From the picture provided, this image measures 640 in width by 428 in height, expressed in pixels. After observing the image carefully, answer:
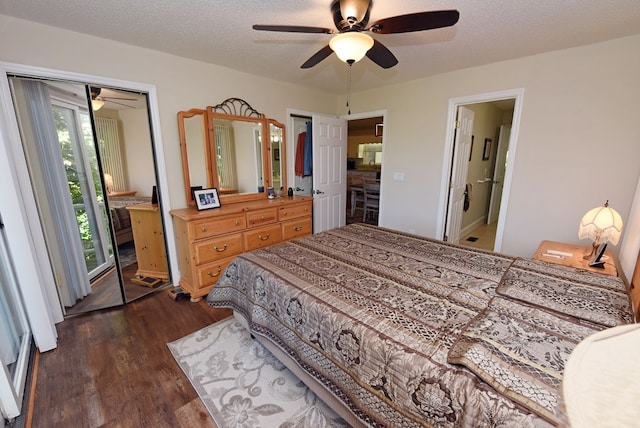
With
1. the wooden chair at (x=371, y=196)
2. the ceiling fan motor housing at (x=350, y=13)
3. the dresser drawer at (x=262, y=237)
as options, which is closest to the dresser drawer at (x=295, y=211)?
the dresser drawer at (x=262, y=237)

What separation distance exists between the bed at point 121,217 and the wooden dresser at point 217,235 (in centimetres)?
39

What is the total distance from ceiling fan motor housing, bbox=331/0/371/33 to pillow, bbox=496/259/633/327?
1718 mm

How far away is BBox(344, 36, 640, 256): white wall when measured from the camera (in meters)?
2.26

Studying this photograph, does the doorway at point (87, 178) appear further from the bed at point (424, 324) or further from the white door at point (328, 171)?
the white door at point (328, 171)

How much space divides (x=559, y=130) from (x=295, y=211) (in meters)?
2.82

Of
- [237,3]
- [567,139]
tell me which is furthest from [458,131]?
[237,3]

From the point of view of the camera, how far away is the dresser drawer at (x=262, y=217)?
9.46 ft

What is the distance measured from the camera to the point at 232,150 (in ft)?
10.1

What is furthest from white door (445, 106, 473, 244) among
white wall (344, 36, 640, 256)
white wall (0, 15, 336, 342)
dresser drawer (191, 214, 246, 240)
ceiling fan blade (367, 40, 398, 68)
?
dresser drawer (191, 214, 246, 240)

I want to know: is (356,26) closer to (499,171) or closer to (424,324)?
(424,324)

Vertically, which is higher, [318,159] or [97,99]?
[97,99]

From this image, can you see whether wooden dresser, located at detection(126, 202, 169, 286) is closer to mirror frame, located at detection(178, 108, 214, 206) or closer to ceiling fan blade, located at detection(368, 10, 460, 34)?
mirror frame, located at detection(178, 108, 214, 206)

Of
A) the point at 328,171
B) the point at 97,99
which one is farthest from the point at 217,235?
the point at 328,171

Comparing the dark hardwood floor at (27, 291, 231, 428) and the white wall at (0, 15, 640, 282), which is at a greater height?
the white wall at (0, 15, 640, 282)
